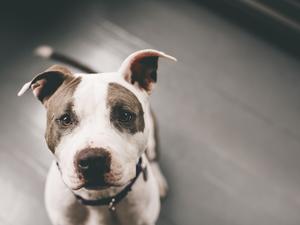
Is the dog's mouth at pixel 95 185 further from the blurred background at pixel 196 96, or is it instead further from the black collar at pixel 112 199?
the blurred background at pixel 196 96

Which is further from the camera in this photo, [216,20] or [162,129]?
[216,20]

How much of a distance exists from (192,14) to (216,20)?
0.14 meters

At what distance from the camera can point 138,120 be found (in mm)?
1438

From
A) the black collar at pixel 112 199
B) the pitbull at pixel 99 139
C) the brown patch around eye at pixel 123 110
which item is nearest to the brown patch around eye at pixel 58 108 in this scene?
the pitbull at pixel 99 139

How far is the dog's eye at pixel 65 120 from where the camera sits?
4.56 feet

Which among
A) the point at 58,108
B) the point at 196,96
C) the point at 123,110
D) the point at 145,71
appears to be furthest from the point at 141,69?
the point at 196,96

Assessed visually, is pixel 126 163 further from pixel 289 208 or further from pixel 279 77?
pixel 279 77

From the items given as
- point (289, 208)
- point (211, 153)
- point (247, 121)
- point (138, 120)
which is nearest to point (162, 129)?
point (211, 153)

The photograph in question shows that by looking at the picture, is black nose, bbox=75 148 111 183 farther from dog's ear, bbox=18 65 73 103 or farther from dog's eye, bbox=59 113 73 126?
dog's ear, bbox=18 65 73 103

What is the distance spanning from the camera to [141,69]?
1.56 metres

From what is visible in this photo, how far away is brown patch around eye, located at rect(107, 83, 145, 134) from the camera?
4.58ft

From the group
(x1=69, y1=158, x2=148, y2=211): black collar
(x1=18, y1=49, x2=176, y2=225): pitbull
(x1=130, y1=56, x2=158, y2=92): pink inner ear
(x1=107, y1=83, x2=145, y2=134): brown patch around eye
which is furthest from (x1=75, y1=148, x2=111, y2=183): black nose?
(x1=130, y1=56, x2=158, y2=92): pink inner ear

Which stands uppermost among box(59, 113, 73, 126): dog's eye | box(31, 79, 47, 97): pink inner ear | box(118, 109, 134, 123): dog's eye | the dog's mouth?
box(118, 109, 134, 123): dog's eye

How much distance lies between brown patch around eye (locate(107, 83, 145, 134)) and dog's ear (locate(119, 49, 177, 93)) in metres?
0.09
